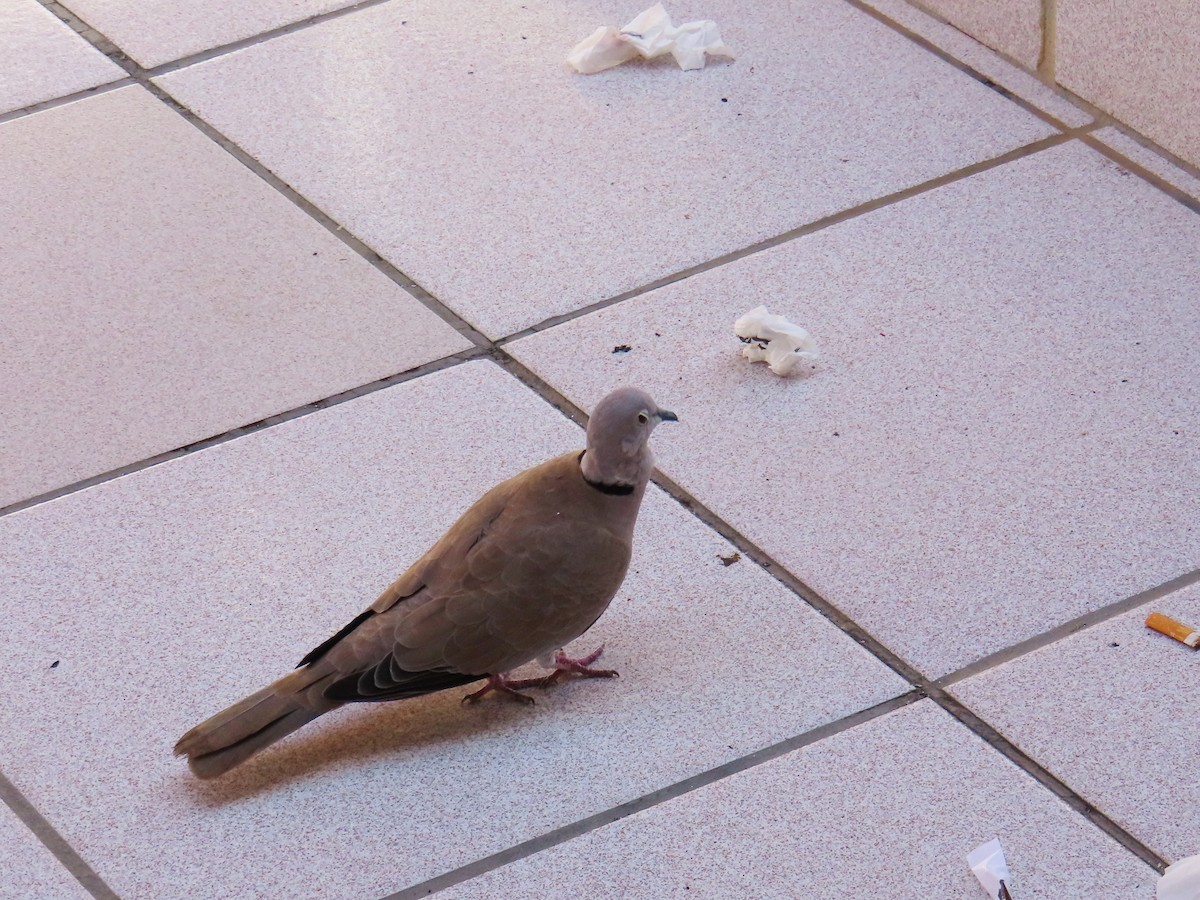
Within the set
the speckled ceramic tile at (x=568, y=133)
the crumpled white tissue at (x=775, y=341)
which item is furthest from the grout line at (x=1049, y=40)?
the crumpled white tissue at (x=775, y=341)

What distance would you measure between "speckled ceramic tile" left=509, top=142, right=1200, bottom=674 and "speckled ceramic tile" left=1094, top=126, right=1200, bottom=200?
7 centimetres

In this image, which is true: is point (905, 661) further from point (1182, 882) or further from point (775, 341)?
point (775, 341)

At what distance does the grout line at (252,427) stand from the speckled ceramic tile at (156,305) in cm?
2

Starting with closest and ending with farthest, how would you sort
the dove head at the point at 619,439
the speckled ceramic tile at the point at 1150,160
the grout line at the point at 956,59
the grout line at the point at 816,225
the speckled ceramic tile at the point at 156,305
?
the dove head at the point at 619,439, the speckled ceramic tile at the point at 156,305, the grout line at the point at 816,225, the speckled ceramic tile at the point at 1150,160, the grout line at the point at 956,59

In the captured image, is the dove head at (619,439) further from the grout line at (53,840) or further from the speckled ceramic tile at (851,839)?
the grout line at (53,840)

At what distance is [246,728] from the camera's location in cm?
241

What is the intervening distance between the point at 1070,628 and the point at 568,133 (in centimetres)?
187

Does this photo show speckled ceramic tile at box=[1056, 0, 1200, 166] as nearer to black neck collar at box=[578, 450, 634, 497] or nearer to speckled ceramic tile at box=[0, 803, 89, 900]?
black neck collar at box=[578, 450, 634, 497]

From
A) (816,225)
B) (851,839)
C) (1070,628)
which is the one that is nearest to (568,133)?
(816,225)

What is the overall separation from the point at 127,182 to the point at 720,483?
5.57ft

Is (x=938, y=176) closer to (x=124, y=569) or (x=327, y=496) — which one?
(x=327, y=496)

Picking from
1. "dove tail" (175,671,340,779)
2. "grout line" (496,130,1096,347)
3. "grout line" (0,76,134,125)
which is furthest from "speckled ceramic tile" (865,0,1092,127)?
"dove tail" (175,671,340,779)

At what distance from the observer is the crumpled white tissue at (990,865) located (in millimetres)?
2264

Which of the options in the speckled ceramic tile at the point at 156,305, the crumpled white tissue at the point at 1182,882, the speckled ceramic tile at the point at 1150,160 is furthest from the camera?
the speckled ceramic tile at the point at 1150,160
